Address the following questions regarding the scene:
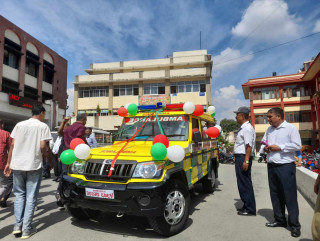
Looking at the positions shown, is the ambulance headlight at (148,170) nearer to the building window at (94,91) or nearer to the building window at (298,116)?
the building window at (298,116)

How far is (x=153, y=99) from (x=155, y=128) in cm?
2541

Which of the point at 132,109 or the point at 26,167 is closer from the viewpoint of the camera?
the point at 26,167

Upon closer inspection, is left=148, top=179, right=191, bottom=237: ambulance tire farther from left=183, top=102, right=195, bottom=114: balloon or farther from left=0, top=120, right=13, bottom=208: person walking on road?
left=0, top=120, right=13, bottom=208: person walking on road

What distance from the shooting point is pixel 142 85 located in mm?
30828

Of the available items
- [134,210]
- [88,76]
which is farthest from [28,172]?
[88,76]

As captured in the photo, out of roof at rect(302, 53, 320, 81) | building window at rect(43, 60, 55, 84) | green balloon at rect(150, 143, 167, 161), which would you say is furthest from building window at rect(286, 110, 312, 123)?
building window at rect(43, 60, 55, 84)

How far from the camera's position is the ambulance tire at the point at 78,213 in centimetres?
365

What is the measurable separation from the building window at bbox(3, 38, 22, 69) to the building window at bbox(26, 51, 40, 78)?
1090 millimetres

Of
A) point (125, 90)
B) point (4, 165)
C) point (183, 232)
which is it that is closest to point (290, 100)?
point (125, 90)

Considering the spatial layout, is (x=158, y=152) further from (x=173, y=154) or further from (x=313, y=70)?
(x=313, y=70)

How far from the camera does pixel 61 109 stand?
26688 mm

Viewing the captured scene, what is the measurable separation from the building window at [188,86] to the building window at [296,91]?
31.1 ft

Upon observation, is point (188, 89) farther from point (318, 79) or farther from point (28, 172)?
point (28, 172)

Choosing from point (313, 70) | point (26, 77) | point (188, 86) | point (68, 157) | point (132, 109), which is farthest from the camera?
point (188, 86)
